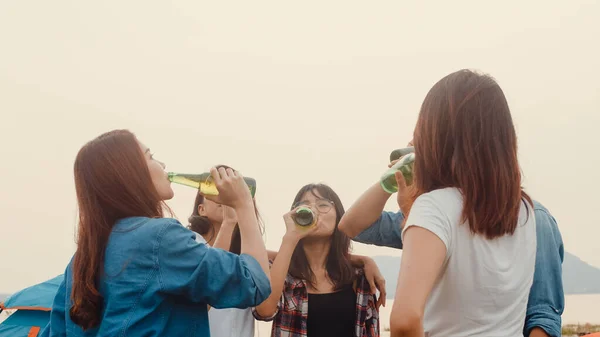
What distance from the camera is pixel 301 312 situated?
3059 millimetres

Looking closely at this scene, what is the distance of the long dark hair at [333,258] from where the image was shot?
322 centimetres

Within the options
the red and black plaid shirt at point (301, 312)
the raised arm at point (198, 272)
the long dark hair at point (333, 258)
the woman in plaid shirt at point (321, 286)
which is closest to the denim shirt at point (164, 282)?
the raised arm at point (198, 272)

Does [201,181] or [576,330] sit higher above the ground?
[201,181]

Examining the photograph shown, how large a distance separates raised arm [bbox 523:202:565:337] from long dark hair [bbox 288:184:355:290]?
1.48 m

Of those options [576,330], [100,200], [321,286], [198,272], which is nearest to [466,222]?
[198,272]

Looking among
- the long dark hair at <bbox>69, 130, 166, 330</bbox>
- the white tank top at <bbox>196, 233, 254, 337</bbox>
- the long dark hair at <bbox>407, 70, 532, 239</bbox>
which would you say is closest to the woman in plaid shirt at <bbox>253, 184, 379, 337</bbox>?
the white tank top at <bbox>196, 233, 254, 337</bbox>

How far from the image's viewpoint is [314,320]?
305cm

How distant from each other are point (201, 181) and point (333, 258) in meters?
0.97

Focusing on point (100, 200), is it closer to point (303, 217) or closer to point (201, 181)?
point (201, 181)

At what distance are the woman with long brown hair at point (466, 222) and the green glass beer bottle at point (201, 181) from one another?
1.19 m

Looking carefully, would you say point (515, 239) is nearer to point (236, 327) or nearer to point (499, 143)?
point (499, 143)

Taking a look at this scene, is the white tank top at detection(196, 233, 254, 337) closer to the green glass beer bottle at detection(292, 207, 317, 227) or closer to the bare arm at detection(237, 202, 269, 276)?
the green glass beer bottle at detection(292, 207, 317, 227)

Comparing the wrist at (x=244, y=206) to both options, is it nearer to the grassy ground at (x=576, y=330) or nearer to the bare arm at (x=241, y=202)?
the bare arm at (x=241, y=202)

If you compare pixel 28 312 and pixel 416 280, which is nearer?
pixel 416 280
